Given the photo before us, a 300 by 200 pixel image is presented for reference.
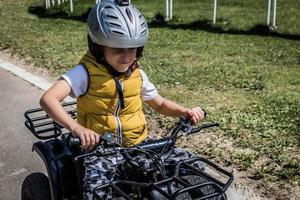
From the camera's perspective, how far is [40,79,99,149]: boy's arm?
277cm

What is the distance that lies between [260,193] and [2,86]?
4639 millimetres

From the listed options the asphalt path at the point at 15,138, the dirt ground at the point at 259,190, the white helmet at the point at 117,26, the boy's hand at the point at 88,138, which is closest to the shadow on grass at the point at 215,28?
the asphalt path at the point at 15,138

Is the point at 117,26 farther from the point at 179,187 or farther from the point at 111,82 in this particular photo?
the point at 179,187

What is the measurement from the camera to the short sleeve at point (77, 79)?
10.5ft

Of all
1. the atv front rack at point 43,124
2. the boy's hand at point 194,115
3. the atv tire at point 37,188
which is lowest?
the atv tire at point 37,188

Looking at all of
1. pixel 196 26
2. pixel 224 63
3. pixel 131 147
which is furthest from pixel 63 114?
pixel 196 26

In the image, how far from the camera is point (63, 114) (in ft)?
9.83

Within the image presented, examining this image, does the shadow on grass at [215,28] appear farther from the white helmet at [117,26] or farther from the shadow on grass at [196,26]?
the white helmet at [117,26]

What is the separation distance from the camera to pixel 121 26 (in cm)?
304

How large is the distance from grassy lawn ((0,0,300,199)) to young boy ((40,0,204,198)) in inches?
62.1

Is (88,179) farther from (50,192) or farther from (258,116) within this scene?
(258,116)

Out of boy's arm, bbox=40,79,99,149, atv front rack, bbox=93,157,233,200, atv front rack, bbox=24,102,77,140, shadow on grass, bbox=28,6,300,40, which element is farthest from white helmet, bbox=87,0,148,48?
shadow on grass, bbox=28,6,300,40

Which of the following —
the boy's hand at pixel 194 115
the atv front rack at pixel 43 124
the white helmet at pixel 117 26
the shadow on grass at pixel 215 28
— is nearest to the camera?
the white helmet at pixel 117 26

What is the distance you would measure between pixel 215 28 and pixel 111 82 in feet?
28.0
